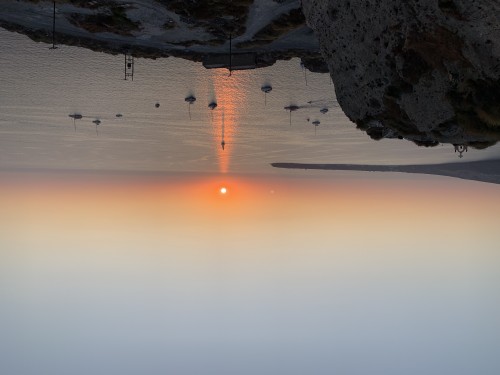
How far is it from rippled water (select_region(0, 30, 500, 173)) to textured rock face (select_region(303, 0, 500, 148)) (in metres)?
10.3

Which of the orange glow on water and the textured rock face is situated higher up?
the orange glow on water

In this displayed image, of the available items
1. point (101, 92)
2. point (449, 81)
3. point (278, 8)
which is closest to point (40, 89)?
point (101, 92)

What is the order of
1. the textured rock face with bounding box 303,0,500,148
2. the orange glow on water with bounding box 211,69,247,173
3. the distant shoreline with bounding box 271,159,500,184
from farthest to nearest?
the distant shoreline with bounding box 271,159,500,184, the orange glow on water with bounding box 211,69,247,173, the textured rock face with bounding box 303,0,500,148

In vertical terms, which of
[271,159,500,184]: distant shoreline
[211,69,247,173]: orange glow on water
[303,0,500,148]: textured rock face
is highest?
[211,69,247,173]: orange glow on water

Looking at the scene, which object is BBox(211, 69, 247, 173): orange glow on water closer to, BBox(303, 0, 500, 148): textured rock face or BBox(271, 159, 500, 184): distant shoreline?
BBox(271, 159, 500, 184): distant shoreline

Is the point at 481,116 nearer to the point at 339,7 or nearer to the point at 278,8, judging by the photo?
the point at 339,7

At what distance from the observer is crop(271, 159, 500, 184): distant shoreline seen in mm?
30766

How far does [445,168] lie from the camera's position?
31766 millimetres

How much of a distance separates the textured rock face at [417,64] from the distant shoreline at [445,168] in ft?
77.4

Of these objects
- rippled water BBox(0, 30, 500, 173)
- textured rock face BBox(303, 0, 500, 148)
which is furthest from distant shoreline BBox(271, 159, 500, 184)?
textured rock face BBox(303, 0, 500, 148)

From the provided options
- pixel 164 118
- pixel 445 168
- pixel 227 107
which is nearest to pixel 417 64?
pixel 227 107

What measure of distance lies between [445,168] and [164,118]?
18.7m

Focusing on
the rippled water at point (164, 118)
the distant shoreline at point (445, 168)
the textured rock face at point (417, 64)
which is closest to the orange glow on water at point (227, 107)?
the rippled water at point (164, 118)

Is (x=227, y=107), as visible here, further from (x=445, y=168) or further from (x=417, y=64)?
(x=445, y=168)
